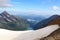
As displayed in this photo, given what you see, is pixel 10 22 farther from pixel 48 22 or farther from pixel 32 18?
pixel 48 22

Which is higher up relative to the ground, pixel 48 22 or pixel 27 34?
→ pixel 48 22

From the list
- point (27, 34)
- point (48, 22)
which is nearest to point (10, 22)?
point (27, 34)

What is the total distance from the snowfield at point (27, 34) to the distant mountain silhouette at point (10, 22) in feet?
0.14

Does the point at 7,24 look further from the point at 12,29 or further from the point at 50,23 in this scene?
the point at 50,23

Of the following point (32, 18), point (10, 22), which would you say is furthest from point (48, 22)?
point (10, 22)

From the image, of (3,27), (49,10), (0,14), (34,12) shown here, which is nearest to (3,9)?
(0,14)

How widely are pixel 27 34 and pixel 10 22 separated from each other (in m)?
0.21

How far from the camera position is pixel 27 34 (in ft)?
4.18

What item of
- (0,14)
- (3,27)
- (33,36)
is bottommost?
(33,36)

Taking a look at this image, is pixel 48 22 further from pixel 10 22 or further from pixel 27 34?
pixel 10 22

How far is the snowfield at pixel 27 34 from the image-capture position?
125 cm

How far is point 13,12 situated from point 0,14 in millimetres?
132

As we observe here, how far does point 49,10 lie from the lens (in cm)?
131

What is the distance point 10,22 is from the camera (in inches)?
51.3
